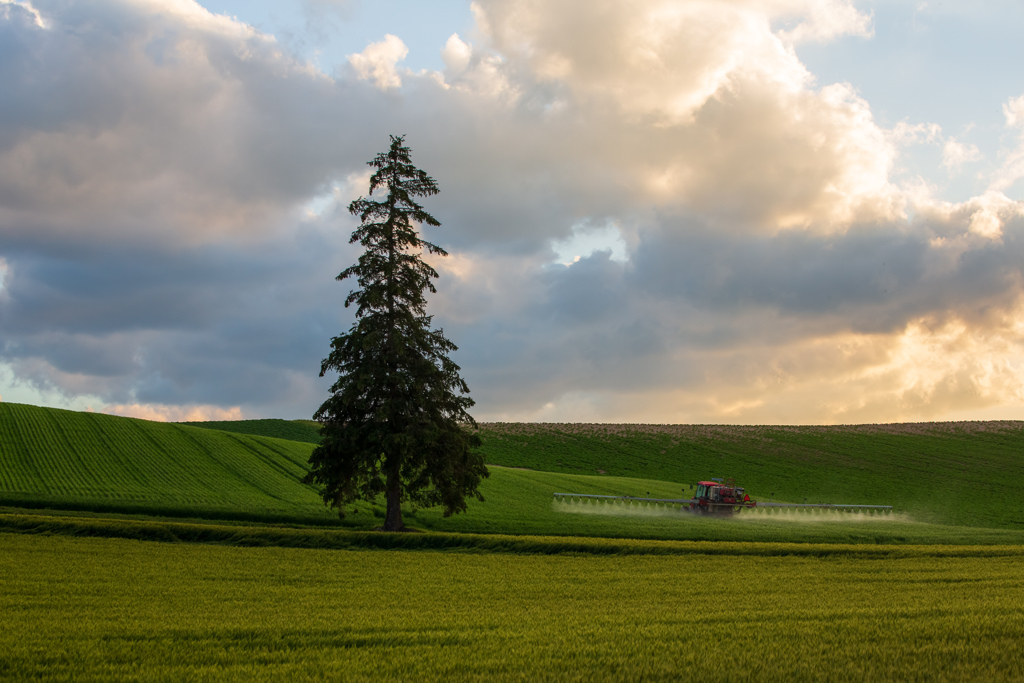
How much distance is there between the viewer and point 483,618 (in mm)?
11898

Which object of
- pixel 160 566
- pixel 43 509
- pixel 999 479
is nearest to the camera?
pixel 160 566

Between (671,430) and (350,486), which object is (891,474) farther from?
(350,486)

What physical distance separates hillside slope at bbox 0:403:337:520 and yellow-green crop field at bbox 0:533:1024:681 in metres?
9.88

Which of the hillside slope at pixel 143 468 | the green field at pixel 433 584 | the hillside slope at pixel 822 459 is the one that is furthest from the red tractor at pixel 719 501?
the hillside slope at pixel 143 468

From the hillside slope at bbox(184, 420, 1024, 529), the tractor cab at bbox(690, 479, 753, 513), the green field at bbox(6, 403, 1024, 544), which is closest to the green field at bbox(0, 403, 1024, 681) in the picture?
the green field at bbox(6, 403, 1024, 544)

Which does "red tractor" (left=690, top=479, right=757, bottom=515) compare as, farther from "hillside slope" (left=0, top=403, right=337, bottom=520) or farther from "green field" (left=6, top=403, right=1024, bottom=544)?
"hillside slope" (left=0, top=403, right=337, bottom=520)

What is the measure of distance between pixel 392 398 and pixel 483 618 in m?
16.9

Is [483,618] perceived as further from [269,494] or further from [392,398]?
[269,494]

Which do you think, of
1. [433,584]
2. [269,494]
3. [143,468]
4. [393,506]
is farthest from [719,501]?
[143,468]

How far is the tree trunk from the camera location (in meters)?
27.5

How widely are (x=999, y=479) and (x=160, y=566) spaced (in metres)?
66.9

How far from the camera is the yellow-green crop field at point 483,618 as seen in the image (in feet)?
29.9

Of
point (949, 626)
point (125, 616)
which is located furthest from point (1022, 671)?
point (125, 616)

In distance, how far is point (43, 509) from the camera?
1075 inches
